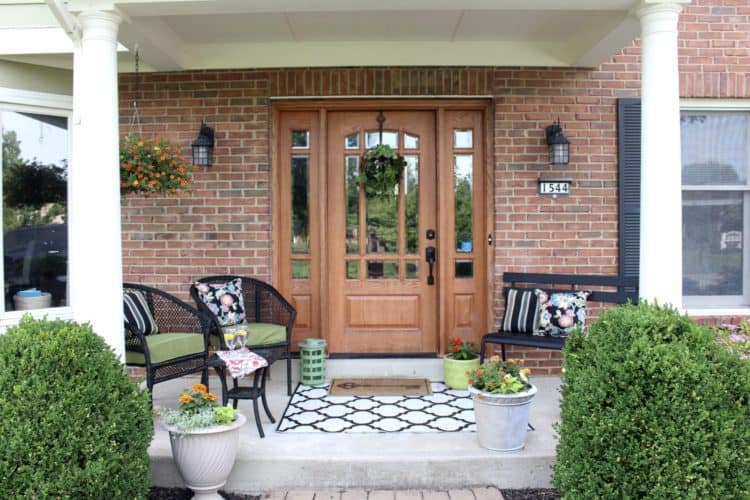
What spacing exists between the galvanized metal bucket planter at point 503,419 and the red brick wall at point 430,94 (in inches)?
61.9

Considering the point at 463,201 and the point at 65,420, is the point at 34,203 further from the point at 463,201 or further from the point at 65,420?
the point at 463,201

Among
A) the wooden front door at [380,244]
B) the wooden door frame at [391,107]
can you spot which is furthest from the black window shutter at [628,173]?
the wooden front door at [380,244]

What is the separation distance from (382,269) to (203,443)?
2377 millimetres

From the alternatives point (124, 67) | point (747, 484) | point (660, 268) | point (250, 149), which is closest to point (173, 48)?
point (124, 67)

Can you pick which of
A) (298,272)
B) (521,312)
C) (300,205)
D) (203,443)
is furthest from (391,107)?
(203,443)

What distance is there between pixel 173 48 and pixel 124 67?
0.60m

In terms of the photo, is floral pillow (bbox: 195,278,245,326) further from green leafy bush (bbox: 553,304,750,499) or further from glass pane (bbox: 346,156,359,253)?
green leafy bush (bbox: 553,304,750,499)

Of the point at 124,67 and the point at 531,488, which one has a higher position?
the point at 124,67

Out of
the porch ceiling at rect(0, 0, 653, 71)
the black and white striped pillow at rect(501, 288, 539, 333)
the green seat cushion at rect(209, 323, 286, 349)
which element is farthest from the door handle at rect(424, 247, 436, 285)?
the porch ceiling at rect(0, 0, 653, 71)

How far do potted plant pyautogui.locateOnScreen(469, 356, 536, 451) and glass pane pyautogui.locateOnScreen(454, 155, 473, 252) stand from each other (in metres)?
1.75

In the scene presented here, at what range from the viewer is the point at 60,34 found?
3947 millimetres

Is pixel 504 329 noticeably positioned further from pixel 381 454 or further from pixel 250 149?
pixel 250 149

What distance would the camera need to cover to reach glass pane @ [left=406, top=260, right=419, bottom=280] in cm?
489

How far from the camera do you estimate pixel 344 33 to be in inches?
169
